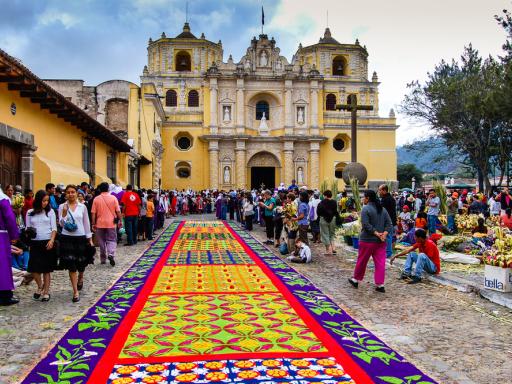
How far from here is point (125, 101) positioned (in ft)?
84.9

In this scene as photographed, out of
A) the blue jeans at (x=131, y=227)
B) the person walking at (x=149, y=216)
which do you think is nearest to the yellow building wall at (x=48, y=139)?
the blue jeans at (x=131, y=227)

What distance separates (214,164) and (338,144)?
10.8 meters

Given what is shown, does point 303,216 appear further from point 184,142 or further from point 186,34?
point 186,34

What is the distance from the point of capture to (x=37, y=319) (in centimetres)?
590

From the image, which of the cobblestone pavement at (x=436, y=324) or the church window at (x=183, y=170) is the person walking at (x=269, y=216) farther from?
the church window at (x=183, y=170)

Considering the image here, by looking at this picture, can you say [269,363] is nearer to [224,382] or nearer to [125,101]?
[224,382]

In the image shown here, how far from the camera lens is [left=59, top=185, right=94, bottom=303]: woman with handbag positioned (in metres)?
6.95

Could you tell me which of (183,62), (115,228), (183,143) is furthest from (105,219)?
(183,62)

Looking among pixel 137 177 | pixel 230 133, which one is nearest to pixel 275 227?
pixel 137 177

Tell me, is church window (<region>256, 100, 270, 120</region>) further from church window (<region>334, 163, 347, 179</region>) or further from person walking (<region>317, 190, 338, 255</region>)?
person walking (<region>317, 190, 338, 255</region>)

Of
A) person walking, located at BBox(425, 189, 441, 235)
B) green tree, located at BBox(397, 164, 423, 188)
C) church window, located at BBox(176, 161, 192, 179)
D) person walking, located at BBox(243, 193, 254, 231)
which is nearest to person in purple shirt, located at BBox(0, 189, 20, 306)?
person walking, located at BBox(425, 189, 441, 235)

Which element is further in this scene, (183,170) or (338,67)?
(338,67)

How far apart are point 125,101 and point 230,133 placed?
16069 mm

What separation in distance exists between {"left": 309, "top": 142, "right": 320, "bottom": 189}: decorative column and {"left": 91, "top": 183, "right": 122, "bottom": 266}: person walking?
32149 millimetres
